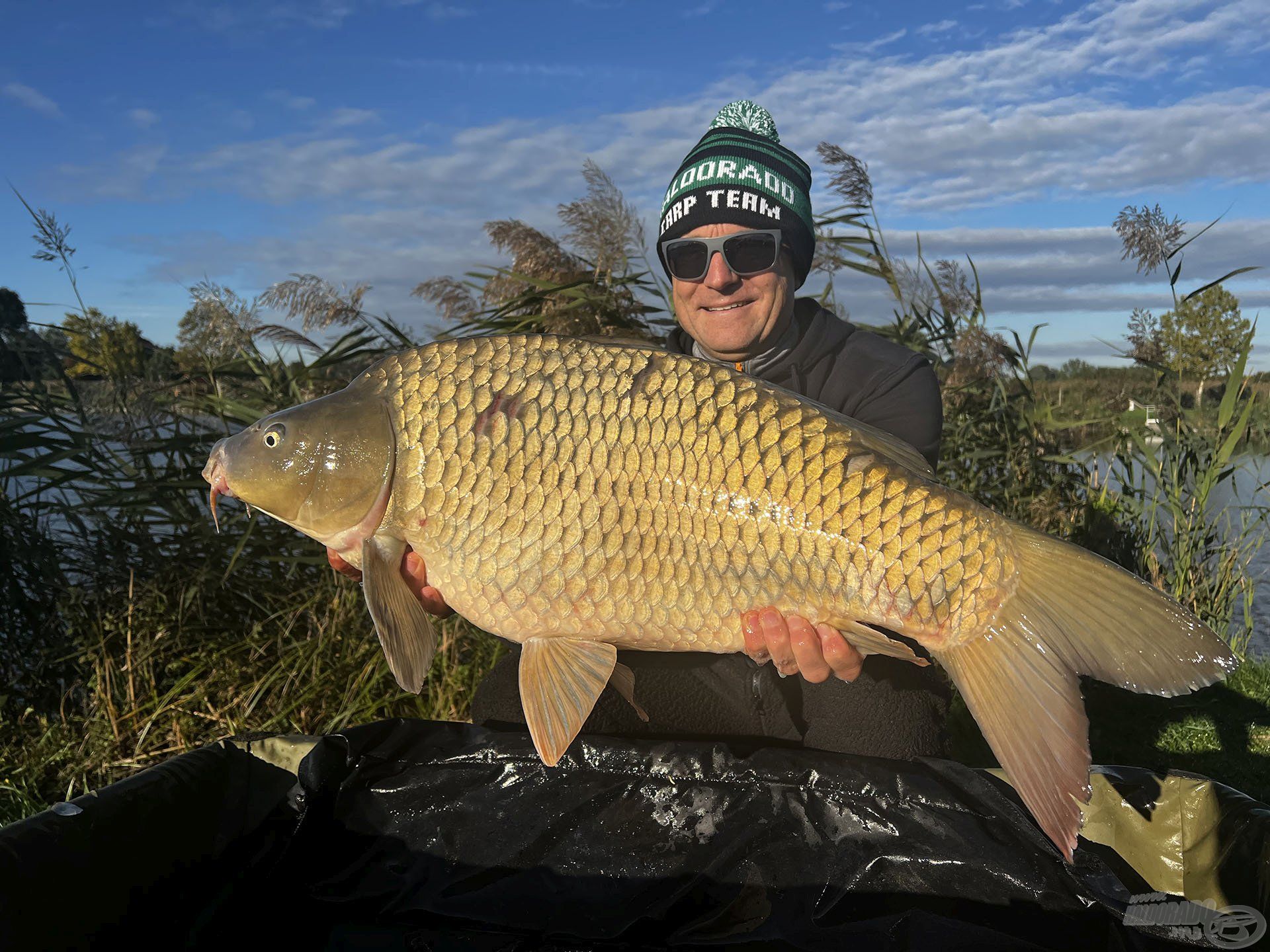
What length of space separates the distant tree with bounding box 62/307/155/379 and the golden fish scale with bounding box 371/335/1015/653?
164 centimetres

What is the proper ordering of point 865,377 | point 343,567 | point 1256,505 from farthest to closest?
point 1256,505 < point 865,377 < point 343,567

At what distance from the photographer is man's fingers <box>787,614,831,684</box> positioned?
138 cm

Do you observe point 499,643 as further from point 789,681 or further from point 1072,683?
point 1072,683

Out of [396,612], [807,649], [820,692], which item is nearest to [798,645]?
[807,649]

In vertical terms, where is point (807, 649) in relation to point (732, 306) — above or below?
below

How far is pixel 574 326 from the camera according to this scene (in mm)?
2988

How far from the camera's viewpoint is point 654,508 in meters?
1.35

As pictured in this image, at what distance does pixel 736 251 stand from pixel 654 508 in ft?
2.58

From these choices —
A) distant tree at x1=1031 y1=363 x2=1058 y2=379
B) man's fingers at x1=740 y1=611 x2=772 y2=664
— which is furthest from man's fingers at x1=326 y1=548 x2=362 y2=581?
distant tree at x1=1031 y1=363 x2=1058 y2=379

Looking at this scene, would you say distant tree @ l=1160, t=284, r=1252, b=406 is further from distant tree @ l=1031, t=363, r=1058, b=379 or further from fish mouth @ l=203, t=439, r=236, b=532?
fish mouth @ l=203, t=439, r=236, b=532

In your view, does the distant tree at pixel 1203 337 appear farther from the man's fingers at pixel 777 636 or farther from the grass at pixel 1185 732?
the man's fingers at pixel 777 636

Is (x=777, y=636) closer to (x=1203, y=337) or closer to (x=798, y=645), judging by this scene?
(x=798, y=645)

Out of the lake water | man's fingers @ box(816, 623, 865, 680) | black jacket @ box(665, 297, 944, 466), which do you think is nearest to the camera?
man's fingers @ box(816, 623, 865, 680)

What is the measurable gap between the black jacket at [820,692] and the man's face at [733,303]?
4.1 inches
